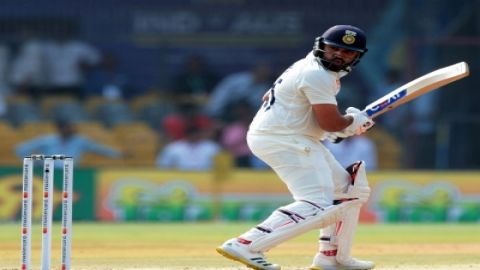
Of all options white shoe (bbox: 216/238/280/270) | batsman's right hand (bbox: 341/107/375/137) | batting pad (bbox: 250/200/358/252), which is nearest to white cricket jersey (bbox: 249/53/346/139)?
batsman's right hand (bbox: 341/107/375/137)

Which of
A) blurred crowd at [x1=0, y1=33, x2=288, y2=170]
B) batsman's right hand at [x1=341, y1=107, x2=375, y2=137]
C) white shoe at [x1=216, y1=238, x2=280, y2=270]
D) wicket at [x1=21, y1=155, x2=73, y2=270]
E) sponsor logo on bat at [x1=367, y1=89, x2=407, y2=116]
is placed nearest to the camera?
wicket at [x1=21, y1=155, x2=73, y2=270]

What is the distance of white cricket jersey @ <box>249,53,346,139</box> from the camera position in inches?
266

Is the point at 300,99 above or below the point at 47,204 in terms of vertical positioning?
above

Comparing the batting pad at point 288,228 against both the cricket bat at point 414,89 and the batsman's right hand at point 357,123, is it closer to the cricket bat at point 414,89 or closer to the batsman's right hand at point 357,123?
the batsman's right hand at point 357,123

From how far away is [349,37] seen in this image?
22.4ft

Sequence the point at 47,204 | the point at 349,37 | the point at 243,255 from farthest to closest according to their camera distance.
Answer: the point at 349,37, the point at 243,255, the point at 47,204

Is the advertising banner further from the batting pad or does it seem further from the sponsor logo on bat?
the batting pad

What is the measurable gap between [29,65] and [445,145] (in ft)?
20.3

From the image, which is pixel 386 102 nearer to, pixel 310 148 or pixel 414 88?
pixel 414 88

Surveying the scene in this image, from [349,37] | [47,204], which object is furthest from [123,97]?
[47,204]

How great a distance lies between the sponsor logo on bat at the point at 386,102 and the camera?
719 cm

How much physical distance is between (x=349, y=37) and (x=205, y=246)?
3680mm

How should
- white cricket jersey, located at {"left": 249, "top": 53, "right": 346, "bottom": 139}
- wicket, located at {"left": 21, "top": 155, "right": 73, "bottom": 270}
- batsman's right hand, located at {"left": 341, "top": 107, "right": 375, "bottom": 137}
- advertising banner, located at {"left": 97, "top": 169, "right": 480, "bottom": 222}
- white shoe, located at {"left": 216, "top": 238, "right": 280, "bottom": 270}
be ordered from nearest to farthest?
wicket, located at {"left": 21, "top": 155, "right": 73, "bottom": 270}, white shoe, located at {"left": 216, "top": 238, "right": 280, "bottom": 270}, white cricket jersey, located at {"left": 249, "top": 53, "right": 346, "bottom": 139}, batsman's right hand, located at {"left": 341, "top": 107, "right": 375, "bottom": 137}, advertising banner, located at {"left": 97, "top": 169, "right": 480, "bottom": 222}

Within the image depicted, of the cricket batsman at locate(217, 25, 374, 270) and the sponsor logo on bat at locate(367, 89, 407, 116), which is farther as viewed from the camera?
the sponsor logo on bat at locate(367, 89, 407, 116)
